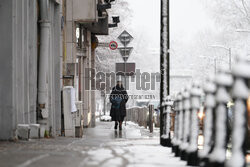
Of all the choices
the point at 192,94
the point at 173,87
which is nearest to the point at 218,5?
the point at 192,94

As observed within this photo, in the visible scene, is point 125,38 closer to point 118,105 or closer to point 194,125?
point 118,105

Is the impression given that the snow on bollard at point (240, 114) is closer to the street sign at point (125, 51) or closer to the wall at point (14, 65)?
the wall at point (14, 65)

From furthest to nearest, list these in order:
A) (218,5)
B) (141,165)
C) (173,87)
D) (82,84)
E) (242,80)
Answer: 1. (173,87)
2. (218,5)
3. (82,84)
4. (141,165)
5. (242,80)

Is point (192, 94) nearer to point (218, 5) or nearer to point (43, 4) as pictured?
point (43, 4)

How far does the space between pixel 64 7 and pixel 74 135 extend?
20.8ft

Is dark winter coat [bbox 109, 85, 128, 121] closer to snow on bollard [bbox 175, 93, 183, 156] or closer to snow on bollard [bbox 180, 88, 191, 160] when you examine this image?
snow on bollard [bbox 175, 93, 183, 156]

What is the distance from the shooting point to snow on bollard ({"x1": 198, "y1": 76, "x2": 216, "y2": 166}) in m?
6.36

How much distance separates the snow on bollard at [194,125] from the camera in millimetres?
7594

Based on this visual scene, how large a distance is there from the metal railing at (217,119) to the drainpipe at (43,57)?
258 inches

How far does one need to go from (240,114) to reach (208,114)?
1429mm

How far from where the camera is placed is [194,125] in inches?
302

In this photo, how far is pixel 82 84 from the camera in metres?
26.9

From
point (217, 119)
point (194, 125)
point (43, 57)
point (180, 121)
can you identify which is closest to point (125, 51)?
point (43, 57)

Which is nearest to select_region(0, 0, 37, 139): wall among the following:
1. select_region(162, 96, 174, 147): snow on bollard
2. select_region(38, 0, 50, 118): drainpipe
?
select_region(38, 0, 50, 118): drainpipe
